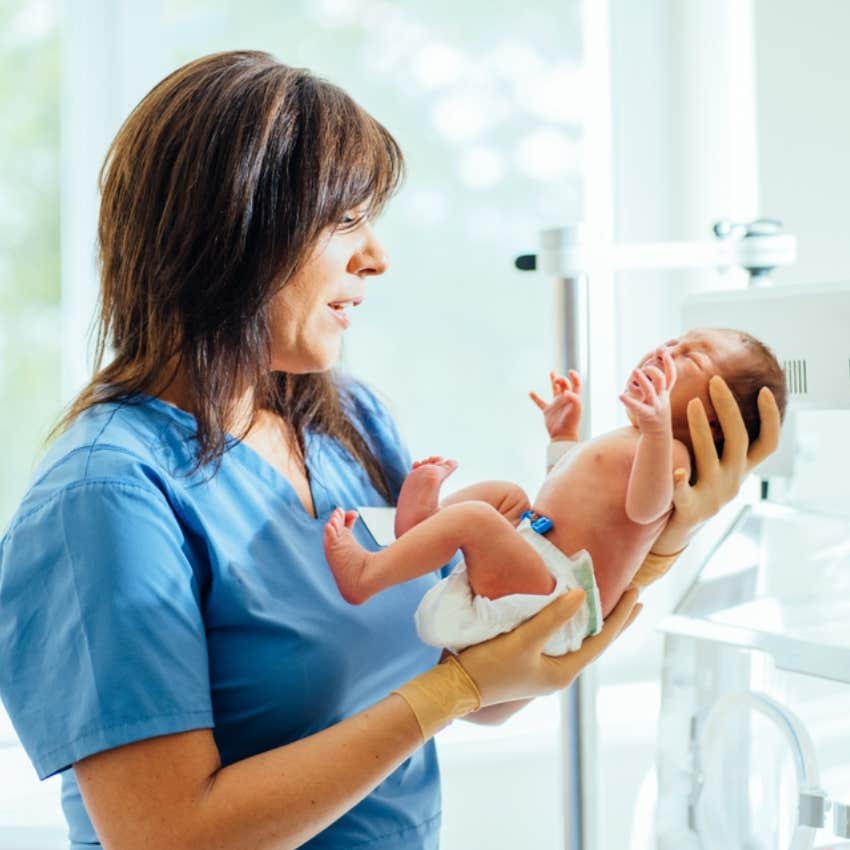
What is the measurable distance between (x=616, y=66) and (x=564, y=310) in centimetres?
99

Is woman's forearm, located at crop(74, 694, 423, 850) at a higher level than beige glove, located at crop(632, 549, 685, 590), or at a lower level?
lower

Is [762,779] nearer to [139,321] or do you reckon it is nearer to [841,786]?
[841,786]

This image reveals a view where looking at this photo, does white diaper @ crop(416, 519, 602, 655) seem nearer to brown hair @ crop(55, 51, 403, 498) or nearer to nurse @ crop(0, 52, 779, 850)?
nurse @ crop(0, 52, 779, 850)

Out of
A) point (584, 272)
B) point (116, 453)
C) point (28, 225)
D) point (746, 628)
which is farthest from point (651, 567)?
point (28, 225)

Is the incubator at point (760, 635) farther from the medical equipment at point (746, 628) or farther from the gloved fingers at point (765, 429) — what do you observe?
the gloved fingers at point (765, 429)

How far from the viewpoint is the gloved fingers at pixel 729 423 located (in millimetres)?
1135

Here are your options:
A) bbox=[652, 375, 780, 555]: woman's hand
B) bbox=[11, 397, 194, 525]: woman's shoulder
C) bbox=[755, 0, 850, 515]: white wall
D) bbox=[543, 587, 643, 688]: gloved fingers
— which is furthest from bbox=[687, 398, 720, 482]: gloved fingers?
bbox=[755, 0, 850, 515]: white wall

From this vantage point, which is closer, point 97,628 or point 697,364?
point 97,628

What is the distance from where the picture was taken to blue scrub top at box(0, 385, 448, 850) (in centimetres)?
97

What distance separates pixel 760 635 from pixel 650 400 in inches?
11.8

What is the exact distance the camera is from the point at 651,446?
1.07 meters

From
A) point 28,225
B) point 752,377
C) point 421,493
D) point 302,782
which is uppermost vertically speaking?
point 28,225

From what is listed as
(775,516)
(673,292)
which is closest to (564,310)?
(775,516)

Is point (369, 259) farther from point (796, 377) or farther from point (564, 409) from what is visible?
point (796, 377)
